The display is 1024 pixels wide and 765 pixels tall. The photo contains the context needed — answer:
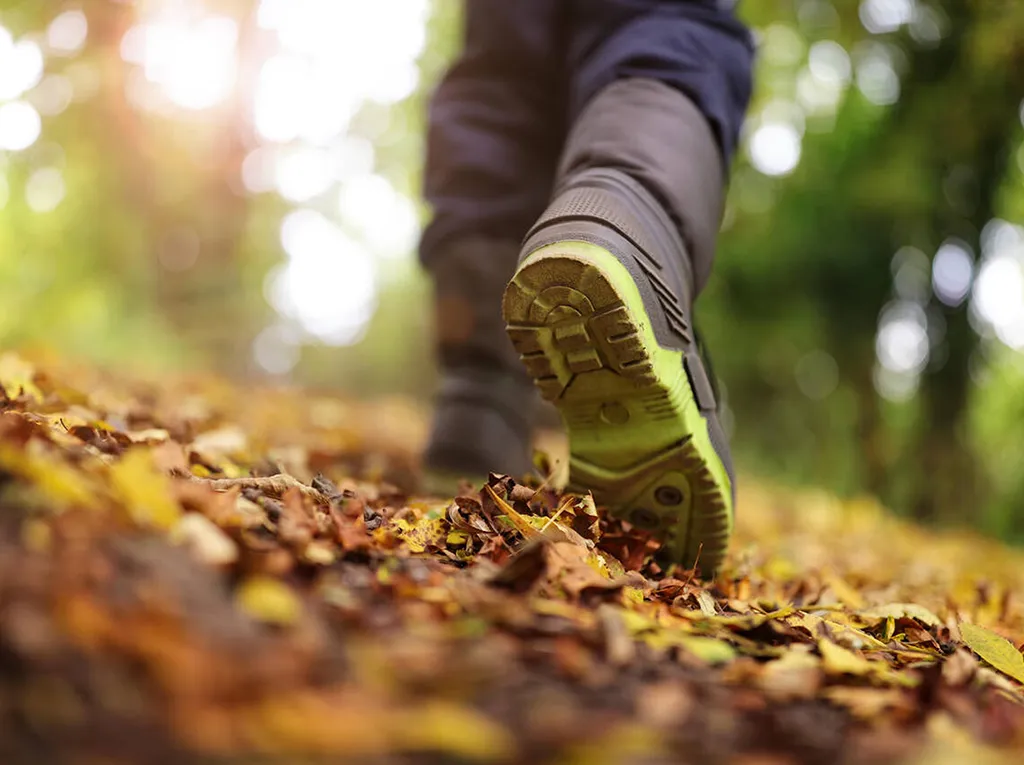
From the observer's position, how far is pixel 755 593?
1362mm

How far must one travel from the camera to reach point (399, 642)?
0.64 m

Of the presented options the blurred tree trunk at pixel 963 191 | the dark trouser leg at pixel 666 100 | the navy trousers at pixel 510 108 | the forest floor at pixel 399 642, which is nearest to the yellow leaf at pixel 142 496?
the forest floor at pixel 399 642

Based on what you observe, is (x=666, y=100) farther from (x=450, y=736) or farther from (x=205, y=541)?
(x=450, y=736)

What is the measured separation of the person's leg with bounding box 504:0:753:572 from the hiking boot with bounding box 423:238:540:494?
40 cm

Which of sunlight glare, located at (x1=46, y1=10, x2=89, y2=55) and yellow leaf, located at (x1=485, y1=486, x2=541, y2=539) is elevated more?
sunlight glare, located at (x1=46, y1=10, x2=89, y2=55)

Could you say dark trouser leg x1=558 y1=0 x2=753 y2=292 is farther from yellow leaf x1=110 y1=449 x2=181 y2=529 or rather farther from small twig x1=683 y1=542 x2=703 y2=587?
yellow leaf x1=110 y1=449 x2=181 y2=529

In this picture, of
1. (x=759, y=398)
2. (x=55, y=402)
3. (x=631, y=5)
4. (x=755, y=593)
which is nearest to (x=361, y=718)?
(x=755, y=593)

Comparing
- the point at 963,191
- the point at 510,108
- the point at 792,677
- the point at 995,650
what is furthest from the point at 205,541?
the point at 963,191

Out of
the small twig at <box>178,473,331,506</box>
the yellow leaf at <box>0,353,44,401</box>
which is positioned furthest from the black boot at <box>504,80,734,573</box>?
the yellow leaf at <box>0,353,44,401</box>

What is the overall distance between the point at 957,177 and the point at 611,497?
4.77 metres

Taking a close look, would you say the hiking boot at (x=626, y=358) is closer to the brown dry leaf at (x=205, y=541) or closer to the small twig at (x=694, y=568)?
the small twig at (x=694, y=568)

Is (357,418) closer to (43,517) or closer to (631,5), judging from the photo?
(631,5)

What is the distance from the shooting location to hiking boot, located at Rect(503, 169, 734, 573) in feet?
3.61

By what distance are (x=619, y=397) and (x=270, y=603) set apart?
2.21ft
